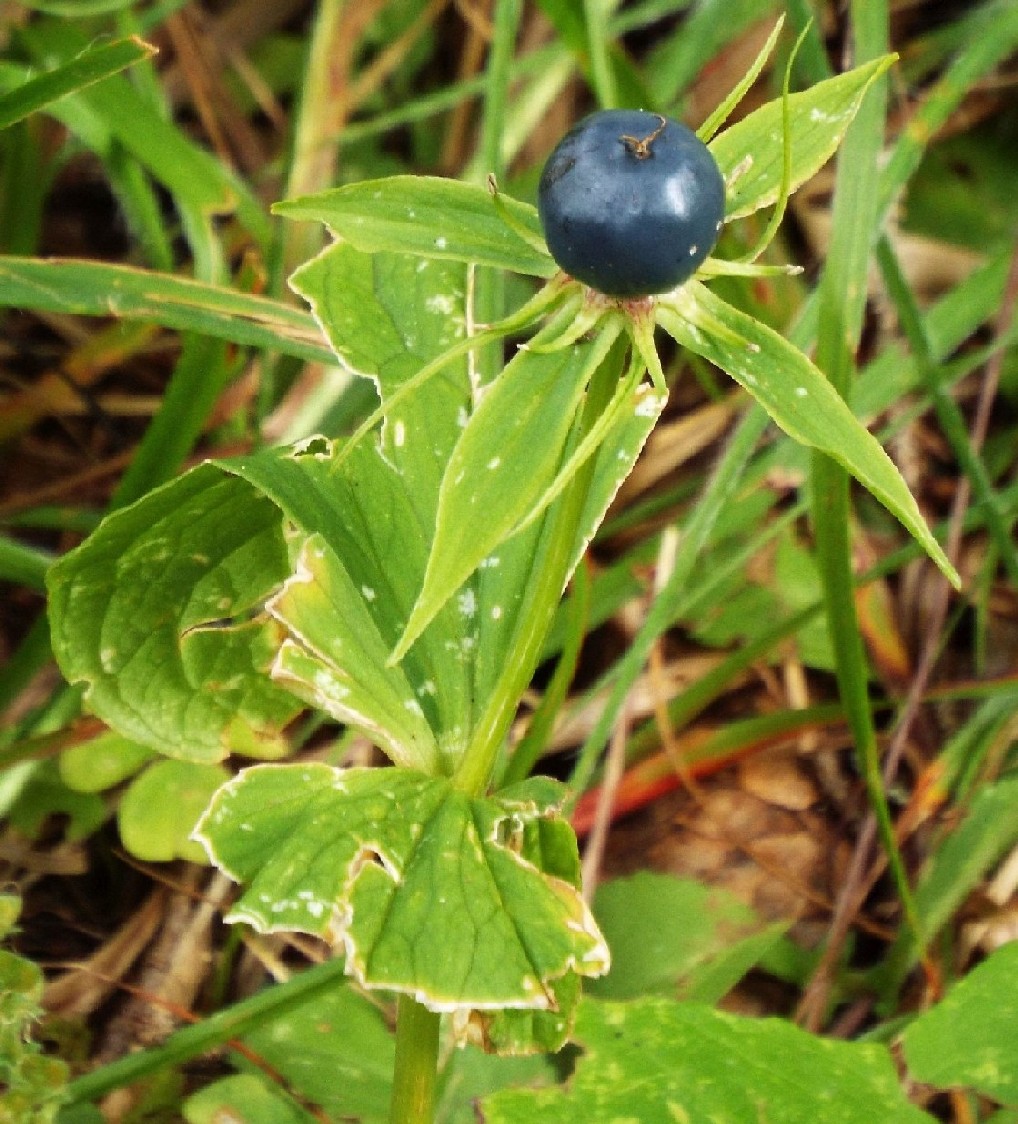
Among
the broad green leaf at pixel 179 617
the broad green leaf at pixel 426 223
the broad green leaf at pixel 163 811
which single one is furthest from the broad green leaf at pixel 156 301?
the broad green leaf at pixel 426 223

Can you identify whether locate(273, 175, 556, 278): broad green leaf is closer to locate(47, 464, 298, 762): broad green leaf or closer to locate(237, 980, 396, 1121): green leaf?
locate(47, 464, 298, 762): broad green leaf

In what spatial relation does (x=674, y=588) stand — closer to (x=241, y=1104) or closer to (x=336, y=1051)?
(x=336, y=1051)

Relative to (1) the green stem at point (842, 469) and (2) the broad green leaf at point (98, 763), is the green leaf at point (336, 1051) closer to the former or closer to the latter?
(2) the broad green leaf at point (98, 763)

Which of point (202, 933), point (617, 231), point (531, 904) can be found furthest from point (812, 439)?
point (202, 933)

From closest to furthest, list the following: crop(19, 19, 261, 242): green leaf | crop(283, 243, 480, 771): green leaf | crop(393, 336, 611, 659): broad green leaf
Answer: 1. crop(393, 336, 611, 659): broad green leaf
2. crop(283, 243, 480, 771): green leaf
3. crop(19, 19, 261, 242): green leaf

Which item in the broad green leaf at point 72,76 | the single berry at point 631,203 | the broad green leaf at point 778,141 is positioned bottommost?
the single berry at point 631,203

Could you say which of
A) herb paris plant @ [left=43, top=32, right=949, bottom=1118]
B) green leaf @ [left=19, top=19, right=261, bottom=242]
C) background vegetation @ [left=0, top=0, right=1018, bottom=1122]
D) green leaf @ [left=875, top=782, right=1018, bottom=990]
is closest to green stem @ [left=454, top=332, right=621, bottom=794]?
herb paris plant @ [left=43, top=32, right=949, bottom=1118]
